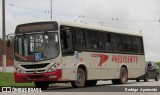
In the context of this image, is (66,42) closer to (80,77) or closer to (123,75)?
(80,77)

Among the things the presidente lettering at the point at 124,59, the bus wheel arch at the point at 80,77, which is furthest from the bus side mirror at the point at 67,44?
the presidente lettering at the point at 124,59

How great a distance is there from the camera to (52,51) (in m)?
23.1

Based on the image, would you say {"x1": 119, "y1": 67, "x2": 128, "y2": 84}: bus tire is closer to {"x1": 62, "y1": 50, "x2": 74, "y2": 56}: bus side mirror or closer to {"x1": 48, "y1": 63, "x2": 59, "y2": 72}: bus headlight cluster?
{"x1": 62, "y1": 50, "x2": 74, "y2": 56}: bus side mirror

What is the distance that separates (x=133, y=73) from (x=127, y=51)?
188 centimetres

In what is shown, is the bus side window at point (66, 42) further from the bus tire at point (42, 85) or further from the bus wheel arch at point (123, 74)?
the bus wheel arch at point (123, 74)

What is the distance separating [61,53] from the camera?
23.1m

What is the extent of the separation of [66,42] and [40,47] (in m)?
1.24

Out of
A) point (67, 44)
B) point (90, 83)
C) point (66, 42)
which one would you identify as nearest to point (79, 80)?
point (67, 44)

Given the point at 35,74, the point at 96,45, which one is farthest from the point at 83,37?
the point at 35,74

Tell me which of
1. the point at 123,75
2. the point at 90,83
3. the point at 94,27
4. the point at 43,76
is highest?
the point at 94,27

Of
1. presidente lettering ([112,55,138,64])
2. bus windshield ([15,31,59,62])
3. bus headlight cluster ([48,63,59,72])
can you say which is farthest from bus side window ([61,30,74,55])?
presidente lettering ([112,55,138,64])

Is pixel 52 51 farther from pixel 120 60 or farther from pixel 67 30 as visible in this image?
pixel 120 60

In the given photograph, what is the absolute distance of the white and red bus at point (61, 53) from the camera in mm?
23078

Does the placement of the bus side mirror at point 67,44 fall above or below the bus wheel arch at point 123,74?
above
